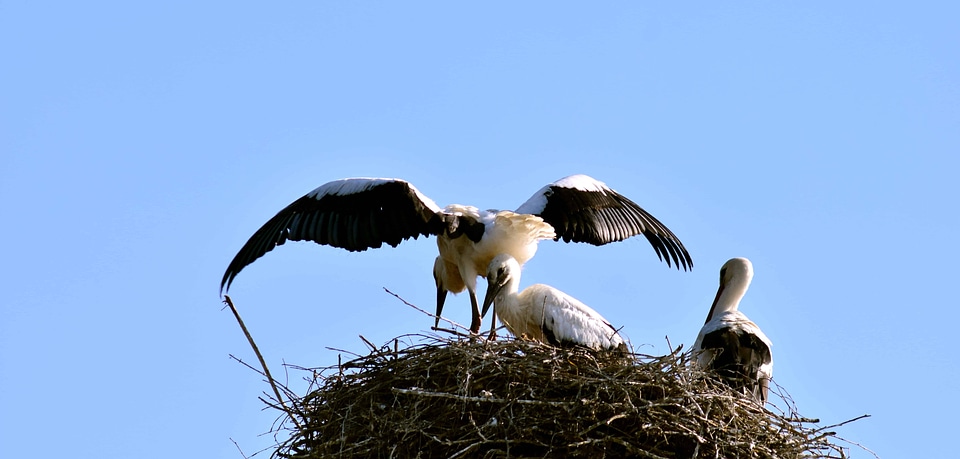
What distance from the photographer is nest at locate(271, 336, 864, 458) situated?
6082 millimetres

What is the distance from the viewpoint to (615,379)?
6297mm

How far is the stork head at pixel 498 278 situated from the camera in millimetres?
7992

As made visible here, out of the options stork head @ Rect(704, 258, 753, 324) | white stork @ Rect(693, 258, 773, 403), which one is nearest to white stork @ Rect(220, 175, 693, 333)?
stork head @ Rect(704, 258, 753, 324)

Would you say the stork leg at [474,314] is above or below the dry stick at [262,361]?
above

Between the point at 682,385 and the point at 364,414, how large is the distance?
1.37 metres

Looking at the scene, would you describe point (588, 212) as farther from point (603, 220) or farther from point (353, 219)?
point (353, 219)

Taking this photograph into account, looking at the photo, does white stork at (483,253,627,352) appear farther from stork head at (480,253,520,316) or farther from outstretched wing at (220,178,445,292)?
outstretched wing at (220,178,445,292)

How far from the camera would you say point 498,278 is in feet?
26.2

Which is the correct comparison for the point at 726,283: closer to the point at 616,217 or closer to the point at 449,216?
the point at 616,217

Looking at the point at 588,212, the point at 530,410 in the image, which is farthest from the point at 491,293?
the point at 530,410

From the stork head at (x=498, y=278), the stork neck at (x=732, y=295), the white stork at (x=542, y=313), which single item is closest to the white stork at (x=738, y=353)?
the white stork at (x=542, y=313)

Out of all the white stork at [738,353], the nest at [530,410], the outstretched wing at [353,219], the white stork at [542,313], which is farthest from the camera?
the outstretched wing at [353,219]

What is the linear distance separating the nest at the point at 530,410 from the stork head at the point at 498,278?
128 centimetres

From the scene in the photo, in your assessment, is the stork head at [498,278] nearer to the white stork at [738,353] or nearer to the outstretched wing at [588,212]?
the outstretched wing at [588,212]
